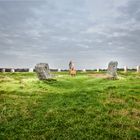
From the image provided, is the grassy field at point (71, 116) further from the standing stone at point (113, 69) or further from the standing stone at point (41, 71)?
the standing stone at point (113, 69)

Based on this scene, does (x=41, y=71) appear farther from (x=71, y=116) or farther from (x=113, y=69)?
(x=71, y=116)

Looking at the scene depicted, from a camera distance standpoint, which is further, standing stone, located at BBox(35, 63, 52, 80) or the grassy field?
standing stone, located at BBox(35, 63, 52, 80)

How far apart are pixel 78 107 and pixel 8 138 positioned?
6.45 meters

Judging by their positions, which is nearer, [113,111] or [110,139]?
[110,139]

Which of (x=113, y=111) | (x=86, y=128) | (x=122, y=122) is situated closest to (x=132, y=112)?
(x=113, y=111)

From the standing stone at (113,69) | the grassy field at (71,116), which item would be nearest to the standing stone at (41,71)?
the standing stone at (113,69)

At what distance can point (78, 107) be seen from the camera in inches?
789

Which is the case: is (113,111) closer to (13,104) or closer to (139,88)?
(13,104)

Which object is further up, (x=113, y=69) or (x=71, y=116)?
(x=113, y=69)

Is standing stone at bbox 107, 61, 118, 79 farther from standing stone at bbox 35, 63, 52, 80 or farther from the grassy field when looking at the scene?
the grassy field

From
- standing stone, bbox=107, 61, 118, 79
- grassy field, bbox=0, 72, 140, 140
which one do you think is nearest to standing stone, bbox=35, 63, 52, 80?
standing stone, bbox=107, 61, 118, 79

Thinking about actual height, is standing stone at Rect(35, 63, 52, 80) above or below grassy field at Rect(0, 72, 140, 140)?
above

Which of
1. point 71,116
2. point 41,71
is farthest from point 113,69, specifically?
point 71,116

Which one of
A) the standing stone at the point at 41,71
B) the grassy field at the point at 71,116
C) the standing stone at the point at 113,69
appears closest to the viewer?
the grassy field at the point at 71,116
